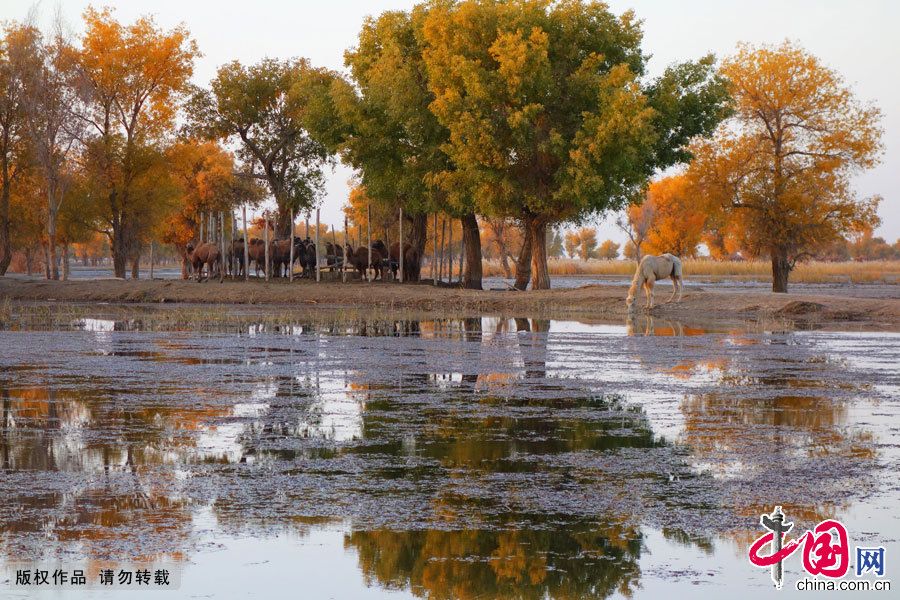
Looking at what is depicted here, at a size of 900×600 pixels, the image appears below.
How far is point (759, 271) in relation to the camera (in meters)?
90.8

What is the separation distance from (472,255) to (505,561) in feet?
140

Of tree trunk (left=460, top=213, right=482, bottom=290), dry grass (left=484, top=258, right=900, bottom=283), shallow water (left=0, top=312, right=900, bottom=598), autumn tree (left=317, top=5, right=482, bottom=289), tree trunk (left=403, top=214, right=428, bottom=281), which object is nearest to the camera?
shallow water (left=0, top=312, right=900, bottom=598)

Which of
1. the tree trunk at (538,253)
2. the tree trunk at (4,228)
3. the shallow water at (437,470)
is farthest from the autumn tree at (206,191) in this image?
the shallow water at (437,470)

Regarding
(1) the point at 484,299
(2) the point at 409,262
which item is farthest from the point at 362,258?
(1) the point at 484,299

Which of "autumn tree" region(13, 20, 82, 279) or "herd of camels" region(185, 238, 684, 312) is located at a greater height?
"autumn tree" region(13, 20, 82, 279)

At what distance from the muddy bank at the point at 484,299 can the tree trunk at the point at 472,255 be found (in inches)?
179

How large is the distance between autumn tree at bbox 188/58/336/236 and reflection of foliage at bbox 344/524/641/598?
49722 millimetres

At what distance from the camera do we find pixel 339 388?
15570mm

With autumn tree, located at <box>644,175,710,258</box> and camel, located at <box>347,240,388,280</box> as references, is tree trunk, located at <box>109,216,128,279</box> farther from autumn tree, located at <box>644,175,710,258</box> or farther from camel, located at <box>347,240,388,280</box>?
autumn tree, located at <box>644,175,710,258</box>

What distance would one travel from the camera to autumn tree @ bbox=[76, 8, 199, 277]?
52812 millimetres

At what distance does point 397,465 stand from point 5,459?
335cm

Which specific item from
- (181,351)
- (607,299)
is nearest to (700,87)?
(607,299)

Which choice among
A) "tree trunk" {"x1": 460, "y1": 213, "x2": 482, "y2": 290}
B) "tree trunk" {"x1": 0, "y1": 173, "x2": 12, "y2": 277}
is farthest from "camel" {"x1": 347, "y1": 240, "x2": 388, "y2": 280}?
"tree trunk" {"x1": 0, "y1": 173, "x2": 12, "y2": 277}

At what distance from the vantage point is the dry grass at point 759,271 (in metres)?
78.8
